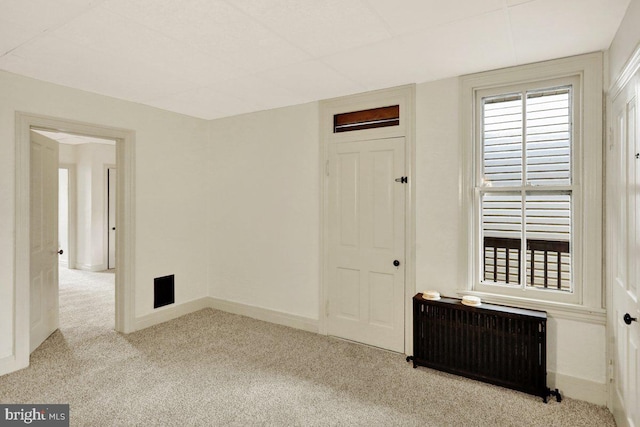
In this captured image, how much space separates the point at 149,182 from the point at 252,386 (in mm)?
2584

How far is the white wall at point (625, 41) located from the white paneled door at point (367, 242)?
5.14 ft

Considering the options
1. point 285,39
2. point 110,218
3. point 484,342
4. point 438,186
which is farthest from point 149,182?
point 110,218

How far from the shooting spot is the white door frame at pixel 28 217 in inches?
117

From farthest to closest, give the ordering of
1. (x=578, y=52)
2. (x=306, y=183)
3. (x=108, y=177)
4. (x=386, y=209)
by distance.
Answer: (x=108, y=177) → (x=306, y=183) → (x=386, y=209) → (x=578, y=52)

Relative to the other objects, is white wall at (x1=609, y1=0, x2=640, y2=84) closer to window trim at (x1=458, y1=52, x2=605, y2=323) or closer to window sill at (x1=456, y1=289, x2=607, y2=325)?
window trim at (x1=458, y1=52, x2=605, y2=323)

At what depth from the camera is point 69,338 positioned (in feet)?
11.9

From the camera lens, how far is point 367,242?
3523 millimetres

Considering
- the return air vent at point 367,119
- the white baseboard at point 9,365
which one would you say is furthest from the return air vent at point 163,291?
the return air vent at point 367,119

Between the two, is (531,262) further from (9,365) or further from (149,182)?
(9,365)

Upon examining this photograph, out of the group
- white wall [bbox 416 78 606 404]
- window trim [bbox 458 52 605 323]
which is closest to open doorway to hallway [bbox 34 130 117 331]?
white wall [bbox 416 78 606 404]

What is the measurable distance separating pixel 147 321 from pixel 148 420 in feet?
6.21

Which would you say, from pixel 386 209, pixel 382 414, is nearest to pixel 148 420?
pixel 382 414

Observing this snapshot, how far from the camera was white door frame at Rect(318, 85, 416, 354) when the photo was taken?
10.7 feet

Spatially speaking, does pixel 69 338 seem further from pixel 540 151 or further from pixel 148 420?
pixel 540 151
